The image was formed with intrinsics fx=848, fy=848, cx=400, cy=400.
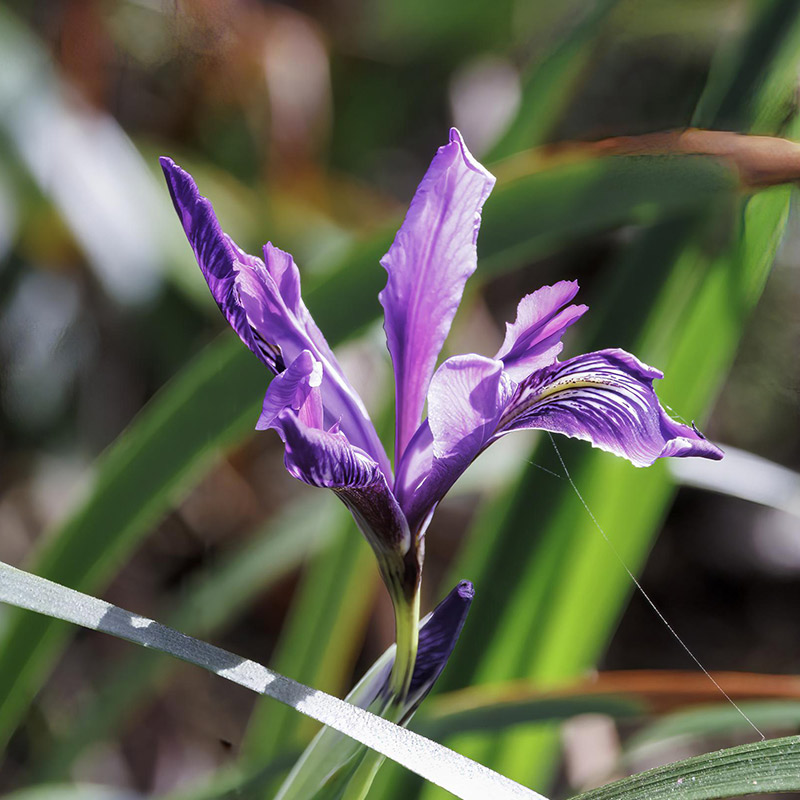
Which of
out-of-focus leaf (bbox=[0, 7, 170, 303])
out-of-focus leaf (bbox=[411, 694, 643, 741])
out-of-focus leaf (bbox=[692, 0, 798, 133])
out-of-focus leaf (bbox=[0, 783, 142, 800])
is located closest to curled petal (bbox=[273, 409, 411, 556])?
out-of-focus leaf (bbox=[411, 694, 643, 741])

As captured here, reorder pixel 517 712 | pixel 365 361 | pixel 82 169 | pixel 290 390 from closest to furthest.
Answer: pixel 290 390 → pixel 517 712 → pixel 82 169 → pixel 365 361

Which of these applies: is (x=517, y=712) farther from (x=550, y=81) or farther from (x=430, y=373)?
(x=550, y=81)

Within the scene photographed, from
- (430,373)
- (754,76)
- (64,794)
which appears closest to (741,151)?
(754,76)

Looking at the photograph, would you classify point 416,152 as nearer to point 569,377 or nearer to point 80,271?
point 80,271

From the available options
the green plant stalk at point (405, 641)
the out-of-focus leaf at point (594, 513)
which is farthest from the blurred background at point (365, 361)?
the green plant stalk at point (405, 641)

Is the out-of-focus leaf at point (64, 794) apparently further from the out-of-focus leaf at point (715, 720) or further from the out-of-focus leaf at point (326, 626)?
the out-of-focus leaf at point (715, 720)

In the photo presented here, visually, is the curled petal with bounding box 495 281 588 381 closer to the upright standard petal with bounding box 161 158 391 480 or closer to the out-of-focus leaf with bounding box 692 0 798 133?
the upright standard petal with bounding box 161 158 391 480
